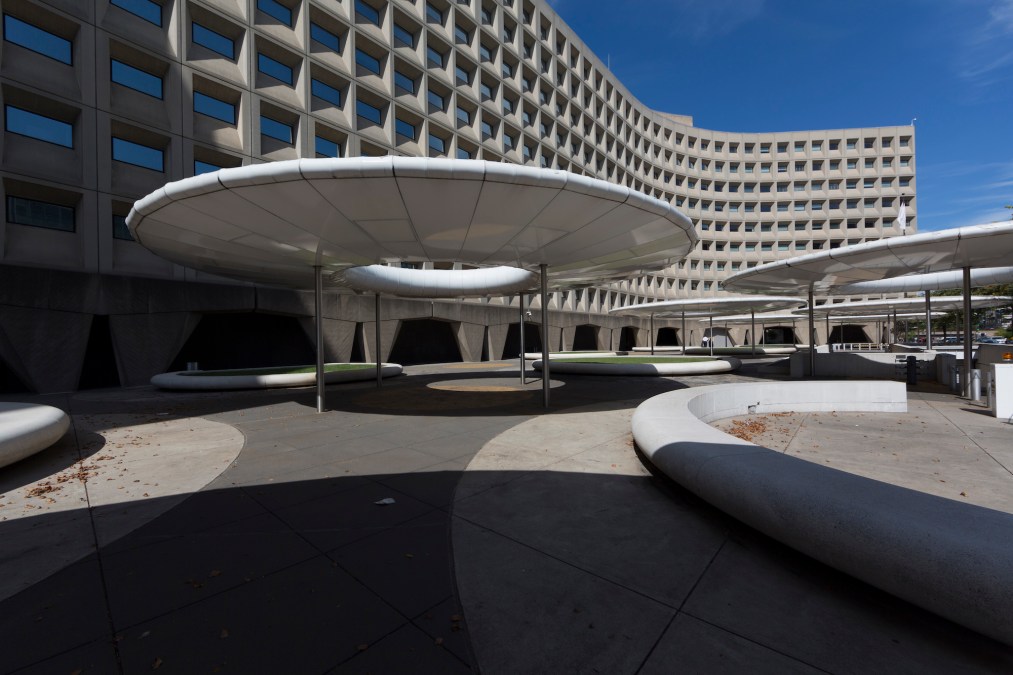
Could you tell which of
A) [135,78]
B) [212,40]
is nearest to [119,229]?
[135,78]

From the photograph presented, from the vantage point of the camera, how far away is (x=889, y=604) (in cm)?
310

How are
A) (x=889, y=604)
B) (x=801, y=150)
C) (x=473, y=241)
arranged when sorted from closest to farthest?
(x=889, y=604) < (x=473, y=241) < (x=801, y=150)

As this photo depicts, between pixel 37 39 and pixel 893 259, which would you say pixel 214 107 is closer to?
pixel 37 39

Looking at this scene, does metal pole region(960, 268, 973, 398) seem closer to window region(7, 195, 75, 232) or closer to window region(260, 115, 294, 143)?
window region(260, 115, 294, 143)

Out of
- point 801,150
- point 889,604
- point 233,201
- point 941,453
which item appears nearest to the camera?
point 889,604

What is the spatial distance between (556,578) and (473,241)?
8971 mm

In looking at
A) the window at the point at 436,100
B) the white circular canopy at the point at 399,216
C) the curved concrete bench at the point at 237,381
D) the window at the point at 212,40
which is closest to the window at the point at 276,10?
the window at the point at 212,40

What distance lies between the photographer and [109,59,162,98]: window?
19484 millimetres

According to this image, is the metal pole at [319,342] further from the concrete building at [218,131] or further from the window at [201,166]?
the window at [201,166]

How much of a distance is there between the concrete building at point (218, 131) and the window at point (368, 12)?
0.41 ft

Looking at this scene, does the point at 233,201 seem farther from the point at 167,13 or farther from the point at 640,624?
the point at 167,13

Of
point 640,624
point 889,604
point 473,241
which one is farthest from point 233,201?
point 889,604

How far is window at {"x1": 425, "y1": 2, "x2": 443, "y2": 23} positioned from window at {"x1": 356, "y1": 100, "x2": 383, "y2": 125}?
9.86m

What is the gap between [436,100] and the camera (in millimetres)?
34031
